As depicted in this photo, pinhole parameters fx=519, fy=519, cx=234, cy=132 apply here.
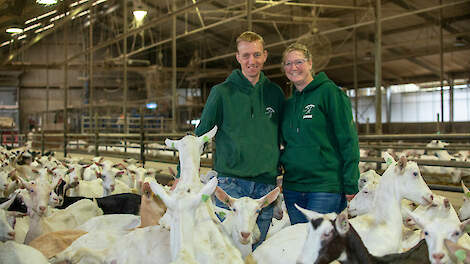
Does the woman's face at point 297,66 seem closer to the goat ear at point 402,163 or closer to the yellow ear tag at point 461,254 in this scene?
the goat ear at point 402,163

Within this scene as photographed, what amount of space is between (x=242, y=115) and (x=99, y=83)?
27978 millimetres

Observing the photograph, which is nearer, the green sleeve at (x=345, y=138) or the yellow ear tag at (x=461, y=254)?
the yellow ear tag at (x=461, y=254)

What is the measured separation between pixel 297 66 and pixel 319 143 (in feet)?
1.70

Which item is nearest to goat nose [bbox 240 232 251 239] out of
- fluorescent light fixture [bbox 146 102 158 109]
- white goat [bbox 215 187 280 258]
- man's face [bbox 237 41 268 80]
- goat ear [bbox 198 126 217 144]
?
white goat [bbox 215 187 280 258]

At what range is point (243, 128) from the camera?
341 cm

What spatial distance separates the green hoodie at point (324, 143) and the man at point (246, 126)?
0.19 metres

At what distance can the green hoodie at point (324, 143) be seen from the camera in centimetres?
323

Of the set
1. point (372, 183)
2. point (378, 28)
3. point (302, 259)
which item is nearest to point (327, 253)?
point (302, 259)

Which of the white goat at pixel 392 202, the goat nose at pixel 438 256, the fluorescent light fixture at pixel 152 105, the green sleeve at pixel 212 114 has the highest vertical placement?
the fluorescent light fixture at pixel 152 105

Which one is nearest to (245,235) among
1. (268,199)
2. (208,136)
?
(268,199)

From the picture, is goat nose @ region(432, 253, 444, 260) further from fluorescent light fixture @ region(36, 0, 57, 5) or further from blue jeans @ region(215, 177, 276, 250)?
fluorescent light fixture @ region(36, 0, 57, 5)

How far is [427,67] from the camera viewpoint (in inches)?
793

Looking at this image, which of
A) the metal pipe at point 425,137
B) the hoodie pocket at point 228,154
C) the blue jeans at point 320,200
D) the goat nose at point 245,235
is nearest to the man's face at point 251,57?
the hoodie pocket at point 228,154

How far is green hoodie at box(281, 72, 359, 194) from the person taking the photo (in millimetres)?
3232
